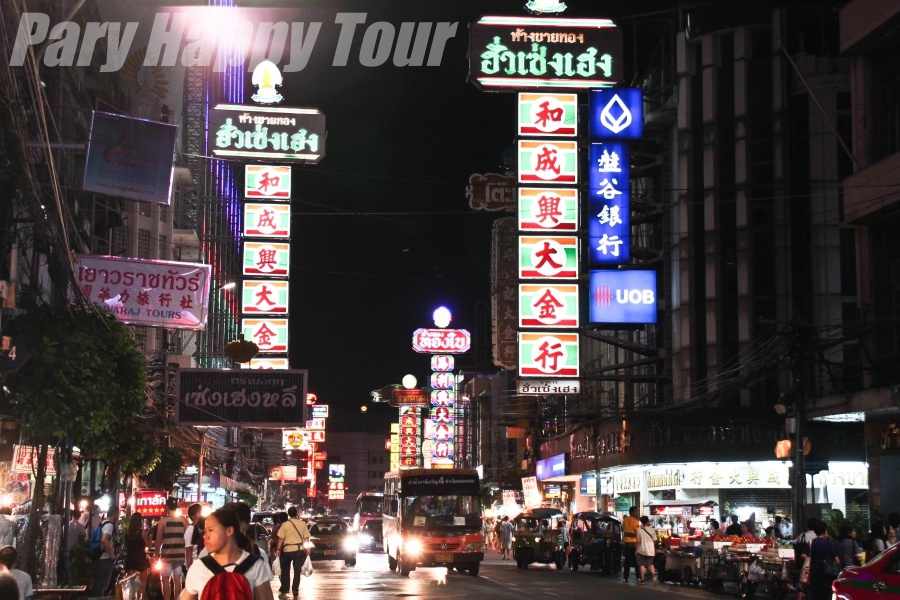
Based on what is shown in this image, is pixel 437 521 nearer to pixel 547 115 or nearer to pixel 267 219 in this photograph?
pixel 547 115

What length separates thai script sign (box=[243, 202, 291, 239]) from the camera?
143 feet

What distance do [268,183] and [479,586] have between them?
62.3 feet

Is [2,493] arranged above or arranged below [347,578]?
above

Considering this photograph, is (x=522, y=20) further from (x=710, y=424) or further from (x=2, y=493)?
(x=2, y=493)

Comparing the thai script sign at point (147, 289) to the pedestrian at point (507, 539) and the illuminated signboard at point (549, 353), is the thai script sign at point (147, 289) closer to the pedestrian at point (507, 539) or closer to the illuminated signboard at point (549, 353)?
the illuminated signboard at point (549, 353)

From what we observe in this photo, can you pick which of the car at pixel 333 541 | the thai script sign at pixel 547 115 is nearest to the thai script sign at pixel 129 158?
the thai script sign at pixel 547 115

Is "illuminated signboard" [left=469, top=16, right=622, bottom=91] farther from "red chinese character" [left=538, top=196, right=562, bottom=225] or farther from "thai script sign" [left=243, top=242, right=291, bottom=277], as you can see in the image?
"thai script sign" [left=243, top=242, right=291, bottom=277]

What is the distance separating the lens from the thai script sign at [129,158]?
22.7 meters

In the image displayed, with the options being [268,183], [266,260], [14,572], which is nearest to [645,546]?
[266,260]

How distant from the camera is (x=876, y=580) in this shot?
14445mm

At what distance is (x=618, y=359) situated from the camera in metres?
61.2

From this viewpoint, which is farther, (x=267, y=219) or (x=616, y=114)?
(x=267, y=219)

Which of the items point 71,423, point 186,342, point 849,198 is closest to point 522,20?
point 849,198

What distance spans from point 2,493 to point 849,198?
20.1 metres
